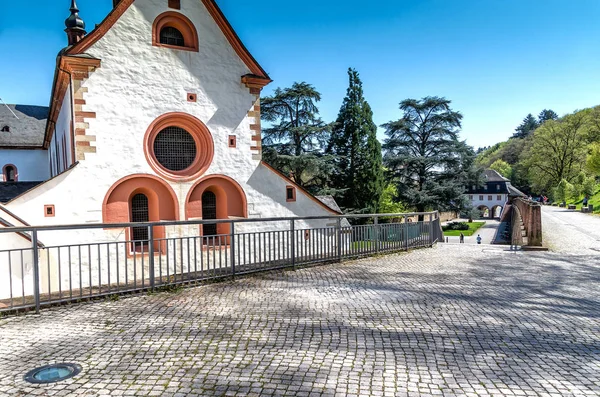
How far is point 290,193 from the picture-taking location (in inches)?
640

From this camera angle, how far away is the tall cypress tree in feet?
118

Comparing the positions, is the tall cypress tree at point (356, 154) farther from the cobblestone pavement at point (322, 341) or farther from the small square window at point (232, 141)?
the cobblestone pavement at point (322, 341)

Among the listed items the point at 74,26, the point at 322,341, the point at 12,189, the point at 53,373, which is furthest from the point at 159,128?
the point at 74,26

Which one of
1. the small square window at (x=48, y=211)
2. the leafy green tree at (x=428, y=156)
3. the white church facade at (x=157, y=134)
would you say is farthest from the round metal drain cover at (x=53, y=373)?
the leafy green tree at (x=428, y=156)

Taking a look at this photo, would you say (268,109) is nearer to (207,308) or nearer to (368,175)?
(368,175)

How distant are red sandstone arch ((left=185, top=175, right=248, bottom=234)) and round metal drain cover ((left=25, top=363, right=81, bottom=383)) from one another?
35.7 feet

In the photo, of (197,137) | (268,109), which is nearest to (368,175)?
(268,109)

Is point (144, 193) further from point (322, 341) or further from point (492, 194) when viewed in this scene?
point (492, 194)

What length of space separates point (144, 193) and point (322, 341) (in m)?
11.3

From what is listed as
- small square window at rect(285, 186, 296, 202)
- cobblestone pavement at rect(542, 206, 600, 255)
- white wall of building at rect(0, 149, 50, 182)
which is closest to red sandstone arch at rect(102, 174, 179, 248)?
small square window at rect(285, 186, 296, 202)

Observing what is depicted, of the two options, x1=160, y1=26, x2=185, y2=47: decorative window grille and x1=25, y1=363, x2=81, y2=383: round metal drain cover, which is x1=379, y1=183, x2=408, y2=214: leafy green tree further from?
x1=25, y1=363, x2=81, y2=383: round metal drain cover

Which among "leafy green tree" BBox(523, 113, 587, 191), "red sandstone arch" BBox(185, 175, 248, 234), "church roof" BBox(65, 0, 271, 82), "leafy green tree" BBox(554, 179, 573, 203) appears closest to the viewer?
"church roof" BBox(65, 0, 271, 82)

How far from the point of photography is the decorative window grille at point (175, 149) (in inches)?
567

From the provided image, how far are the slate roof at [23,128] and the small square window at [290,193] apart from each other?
25292mm
